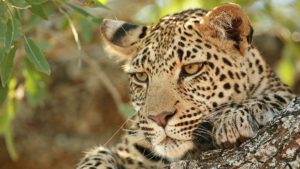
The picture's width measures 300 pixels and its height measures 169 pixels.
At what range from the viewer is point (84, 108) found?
1218 centimetres

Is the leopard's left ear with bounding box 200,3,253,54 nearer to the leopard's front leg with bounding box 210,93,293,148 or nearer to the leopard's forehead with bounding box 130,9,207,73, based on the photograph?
the leopard's forehead with bounding box 130,9,207,73

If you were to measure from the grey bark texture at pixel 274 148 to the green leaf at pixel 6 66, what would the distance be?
1457mm

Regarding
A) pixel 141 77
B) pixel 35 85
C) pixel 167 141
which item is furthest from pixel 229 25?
pixel 35 85

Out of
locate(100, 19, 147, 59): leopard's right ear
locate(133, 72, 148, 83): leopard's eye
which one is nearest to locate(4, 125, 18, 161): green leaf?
locate(100, 19, 147, 59): leopard's right ear

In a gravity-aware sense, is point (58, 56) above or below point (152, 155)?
above

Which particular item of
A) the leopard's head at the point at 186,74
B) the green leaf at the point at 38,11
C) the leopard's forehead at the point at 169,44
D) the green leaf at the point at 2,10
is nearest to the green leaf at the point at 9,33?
the green leaf at the point at 2,10

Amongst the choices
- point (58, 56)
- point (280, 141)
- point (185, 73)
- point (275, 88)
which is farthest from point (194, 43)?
point (58, 56)

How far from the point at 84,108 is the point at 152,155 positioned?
5.73 m

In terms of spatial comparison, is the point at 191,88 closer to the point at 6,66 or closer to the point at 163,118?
the point at 163,118

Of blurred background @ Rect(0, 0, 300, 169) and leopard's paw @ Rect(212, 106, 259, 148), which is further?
blurred background @ Rect(0, 0, 300, 169)

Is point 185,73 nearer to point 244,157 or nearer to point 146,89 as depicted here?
point 146,89

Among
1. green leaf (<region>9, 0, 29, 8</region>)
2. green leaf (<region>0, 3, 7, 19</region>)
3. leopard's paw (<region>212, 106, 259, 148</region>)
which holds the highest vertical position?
green leaf (<region>9, 0, 29, 8</region>)

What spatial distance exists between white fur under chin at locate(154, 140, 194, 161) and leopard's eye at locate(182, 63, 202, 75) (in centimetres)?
54

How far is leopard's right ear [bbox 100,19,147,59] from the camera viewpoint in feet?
22.8
